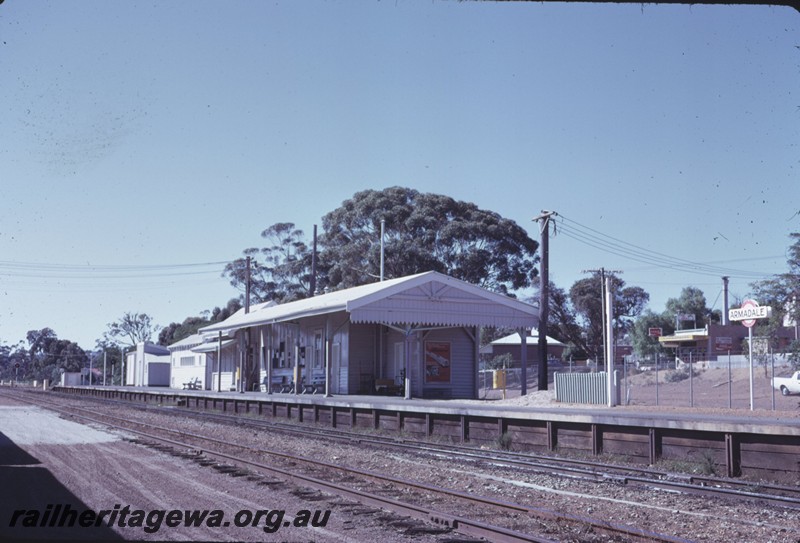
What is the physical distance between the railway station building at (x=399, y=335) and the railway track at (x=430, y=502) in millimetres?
13265

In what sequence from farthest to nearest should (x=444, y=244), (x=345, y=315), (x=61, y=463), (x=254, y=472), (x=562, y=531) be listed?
(x=444, y=244) < (x=345, y=315) < (x=61, y=463) < (x=254, y=472) < (x=562, y=531)

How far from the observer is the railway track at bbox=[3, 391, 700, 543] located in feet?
25.8

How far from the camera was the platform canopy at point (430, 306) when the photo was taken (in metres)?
28.1

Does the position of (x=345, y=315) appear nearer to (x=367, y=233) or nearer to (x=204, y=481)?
(x=204, y=481)

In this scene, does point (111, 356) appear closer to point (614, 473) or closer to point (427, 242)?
point (427, 242)

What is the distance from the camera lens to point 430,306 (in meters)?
29.6

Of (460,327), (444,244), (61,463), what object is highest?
(444,244)

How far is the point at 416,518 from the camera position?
8805 millimetres

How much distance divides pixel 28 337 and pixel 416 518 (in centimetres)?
13626

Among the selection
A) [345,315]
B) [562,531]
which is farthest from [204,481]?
[345,315]

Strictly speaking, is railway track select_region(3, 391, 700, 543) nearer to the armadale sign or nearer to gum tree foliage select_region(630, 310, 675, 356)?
the armadale sign

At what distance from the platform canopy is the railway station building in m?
0.03

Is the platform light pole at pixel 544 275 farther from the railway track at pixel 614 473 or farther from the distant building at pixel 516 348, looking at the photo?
the distant building at pixel 516 348

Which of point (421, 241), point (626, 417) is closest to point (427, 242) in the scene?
point (421, 241)
